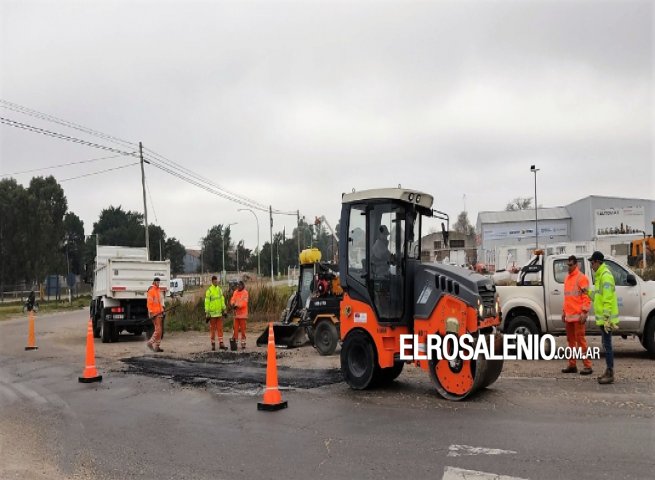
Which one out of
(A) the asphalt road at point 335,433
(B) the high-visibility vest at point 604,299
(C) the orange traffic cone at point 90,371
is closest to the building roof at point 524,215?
(B) the high-visibility vest at point 604,299

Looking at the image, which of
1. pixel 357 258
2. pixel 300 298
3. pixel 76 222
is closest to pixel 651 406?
pixel 357 258

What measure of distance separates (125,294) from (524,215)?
5562 centimetres

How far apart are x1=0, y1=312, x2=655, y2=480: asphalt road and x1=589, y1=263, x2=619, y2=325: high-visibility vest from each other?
1.04 m

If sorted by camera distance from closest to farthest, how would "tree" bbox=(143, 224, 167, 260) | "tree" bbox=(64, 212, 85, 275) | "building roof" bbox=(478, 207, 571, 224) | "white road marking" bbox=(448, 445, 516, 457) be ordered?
"white road marking" bbox=(448, 445, 516, 457) < "building roof" bbox=(478, 207, 571, 224) < "tree" bbox=(143, 224, 167, 260) < "tree" bbox=(64, 212, 85, 275)

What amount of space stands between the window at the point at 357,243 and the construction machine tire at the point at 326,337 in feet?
16.8

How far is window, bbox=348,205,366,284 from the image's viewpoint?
30.5 feet

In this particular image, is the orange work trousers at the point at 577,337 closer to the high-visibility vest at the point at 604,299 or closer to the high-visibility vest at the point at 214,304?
the high-visibility vest at the point at 604,299

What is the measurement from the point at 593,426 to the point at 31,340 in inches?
635

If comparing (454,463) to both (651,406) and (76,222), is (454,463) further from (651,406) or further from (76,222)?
(76,222)

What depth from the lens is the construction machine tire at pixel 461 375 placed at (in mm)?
→ 8203

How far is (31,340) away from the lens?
17.9 metres

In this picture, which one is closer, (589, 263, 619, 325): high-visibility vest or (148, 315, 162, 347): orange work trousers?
(589, 263, 619, 325): high-visibility vest

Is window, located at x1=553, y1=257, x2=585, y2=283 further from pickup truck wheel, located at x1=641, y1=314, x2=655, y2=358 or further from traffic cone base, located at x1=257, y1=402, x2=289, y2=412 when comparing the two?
traffic cone base, located at x1=257, y1=402, x2=289, y2=412

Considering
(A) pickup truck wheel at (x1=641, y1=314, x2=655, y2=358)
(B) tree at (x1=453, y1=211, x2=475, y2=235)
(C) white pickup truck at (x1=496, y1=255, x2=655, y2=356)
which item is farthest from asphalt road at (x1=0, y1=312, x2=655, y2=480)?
(B) tree at (x1=453, y1=211, x2=475, y2=235)
